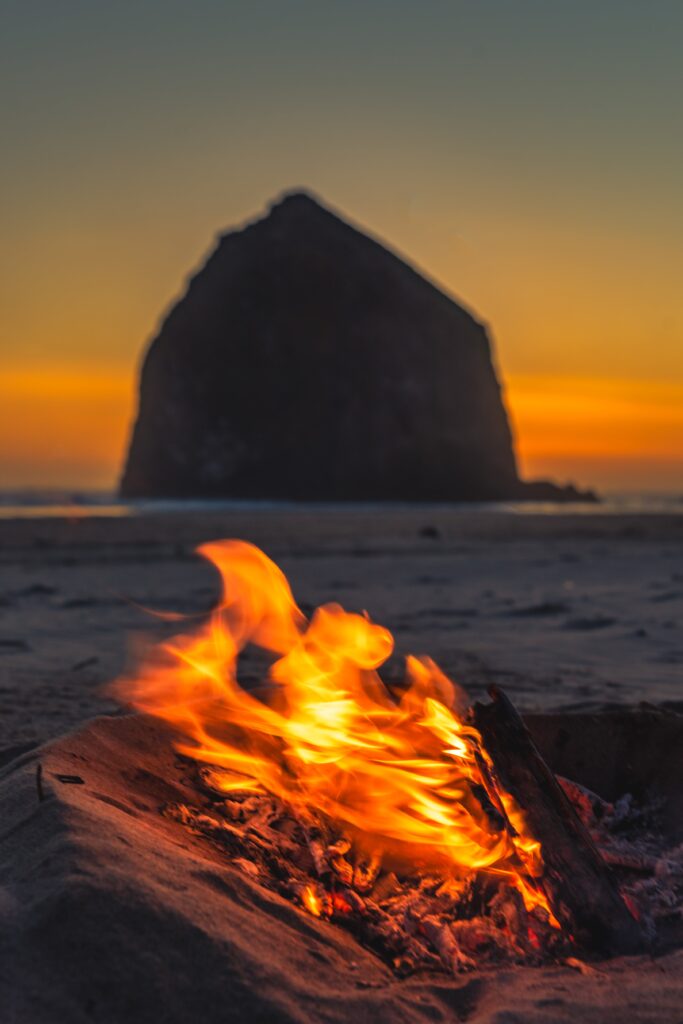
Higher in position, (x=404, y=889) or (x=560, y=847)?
(x=560, y=847)

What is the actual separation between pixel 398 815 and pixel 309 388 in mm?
79513

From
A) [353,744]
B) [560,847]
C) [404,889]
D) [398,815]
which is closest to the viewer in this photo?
[560,847]

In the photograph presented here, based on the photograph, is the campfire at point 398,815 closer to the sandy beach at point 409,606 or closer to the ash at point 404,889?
the ash at point 404,889

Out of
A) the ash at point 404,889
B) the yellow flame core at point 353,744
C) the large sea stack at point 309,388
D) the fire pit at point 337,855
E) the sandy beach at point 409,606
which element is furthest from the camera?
the large sea stack at point 309,388

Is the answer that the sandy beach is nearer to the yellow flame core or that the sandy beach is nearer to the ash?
the yellow flame core

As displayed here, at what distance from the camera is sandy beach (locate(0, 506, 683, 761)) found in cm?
515

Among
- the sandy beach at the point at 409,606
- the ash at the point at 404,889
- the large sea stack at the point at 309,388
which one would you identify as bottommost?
the sandy beach at the point at 409,606

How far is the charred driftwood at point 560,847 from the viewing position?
2314mm

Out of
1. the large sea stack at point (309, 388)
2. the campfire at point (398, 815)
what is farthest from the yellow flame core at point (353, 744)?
the large sea stack at point (309, 388)

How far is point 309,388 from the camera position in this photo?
8150 centimetres

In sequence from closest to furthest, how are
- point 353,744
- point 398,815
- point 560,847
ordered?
point 560,847 → point 398,815 → point 353,744

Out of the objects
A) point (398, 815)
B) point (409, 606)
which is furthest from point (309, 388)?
point (398, 815)

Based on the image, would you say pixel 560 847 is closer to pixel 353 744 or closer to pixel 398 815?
pixel 398 815

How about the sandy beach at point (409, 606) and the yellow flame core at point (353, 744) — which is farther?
the sandy beach at point (409, 606)
